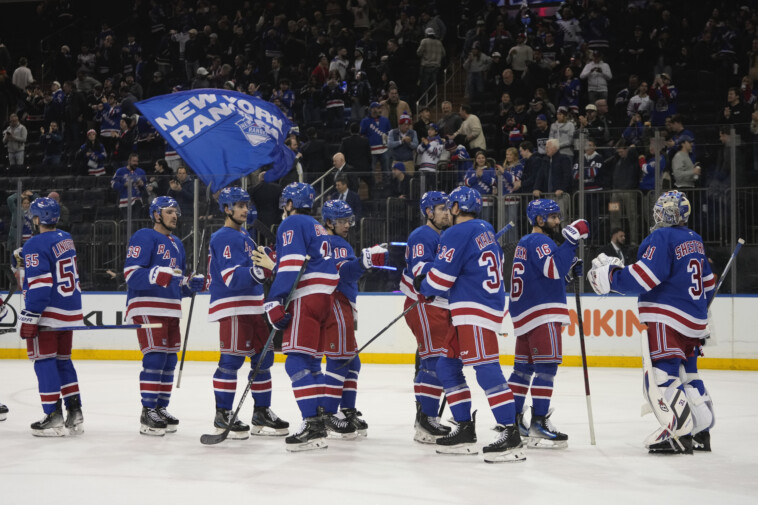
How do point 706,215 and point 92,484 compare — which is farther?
point 706,215

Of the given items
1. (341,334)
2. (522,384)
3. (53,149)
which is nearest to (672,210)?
(522,384)

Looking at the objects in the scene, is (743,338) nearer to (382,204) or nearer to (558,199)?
(558,199)

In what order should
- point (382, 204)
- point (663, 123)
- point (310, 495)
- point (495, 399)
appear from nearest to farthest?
point (310, 495) < point (495, 399) < point (382, 204) < point (663, 123)

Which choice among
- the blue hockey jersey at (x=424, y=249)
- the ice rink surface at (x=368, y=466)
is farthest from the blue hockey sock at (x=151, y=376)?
the blue hockey jersey at (x=424, y=249)

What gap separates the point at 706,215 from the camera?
1171 centimetres

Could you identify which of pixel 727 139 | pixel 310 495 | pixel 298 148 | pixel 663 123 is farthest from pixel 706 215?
pixel 310 495

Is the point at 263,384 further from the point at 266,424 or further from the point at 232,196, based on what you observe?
the point at 232,196

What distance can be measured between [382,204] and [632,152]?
10.4 feet

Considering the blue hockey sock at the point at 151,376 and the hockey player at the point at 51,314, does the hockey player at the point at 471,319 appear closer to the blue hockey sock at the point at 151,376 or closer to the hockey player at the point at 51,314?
the blue hockey sock at the point at 151,376

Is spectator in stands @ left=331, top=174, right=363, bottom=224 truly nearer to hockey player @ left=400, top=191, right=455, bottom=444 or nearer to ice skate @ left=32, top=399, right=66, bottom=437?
hockey player @ left=400, top=191, right=455, bottom=444

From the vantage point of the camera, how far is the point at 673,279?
6.59 m

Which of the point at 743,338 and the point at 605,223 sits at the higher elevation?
the point at 605,223

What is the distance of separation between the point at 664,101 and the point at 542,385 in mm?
8843

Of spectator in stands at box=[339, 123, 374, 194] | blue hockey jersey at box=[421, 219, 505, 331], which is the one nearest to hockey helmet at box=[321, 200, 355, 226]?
blue hockey jersey at box=[421, 219, 505, 331]
